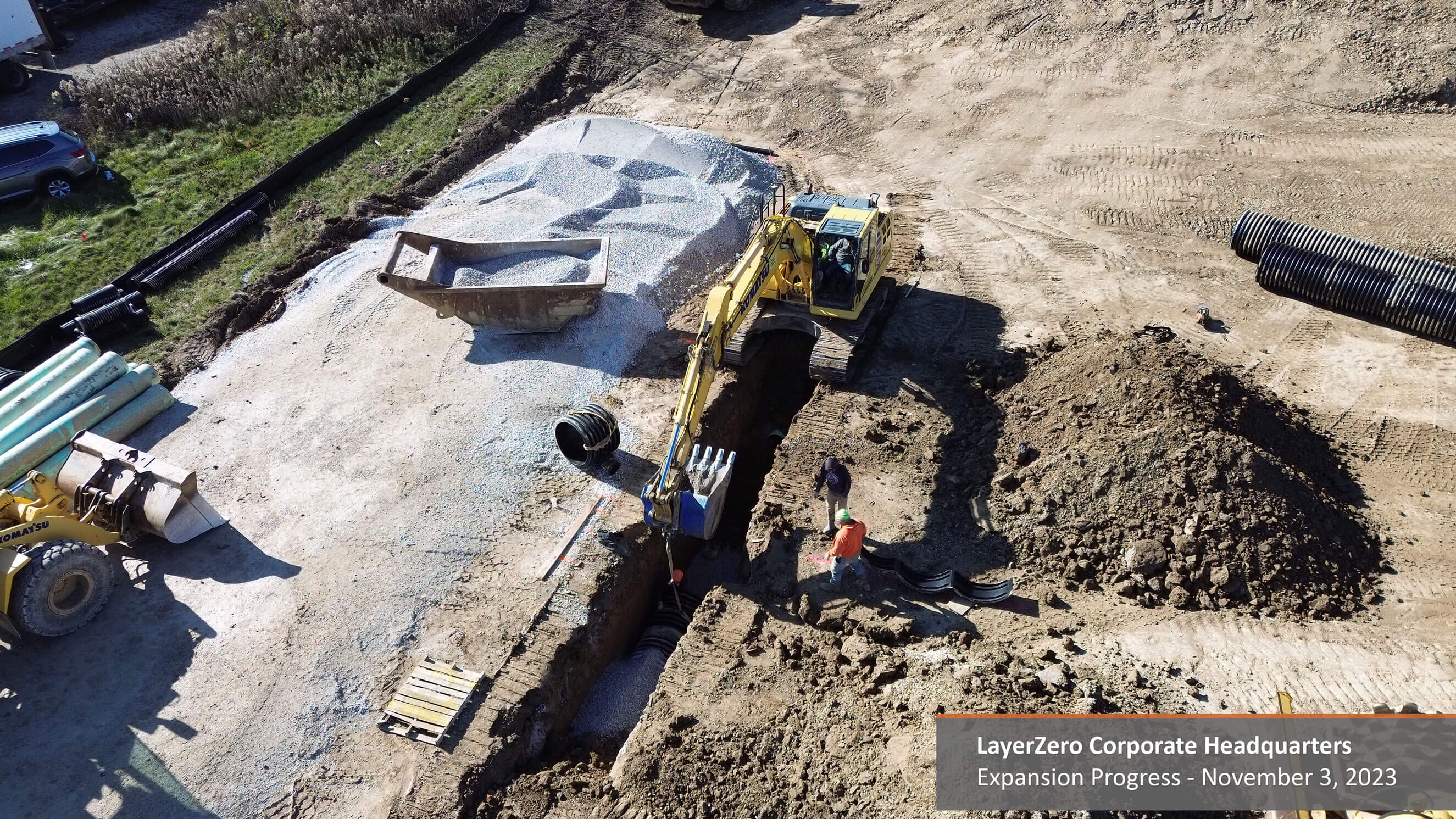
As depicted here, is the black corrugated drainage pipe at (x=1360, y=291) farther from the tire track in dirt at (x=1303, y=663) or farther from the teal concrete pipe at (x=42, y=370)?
the teal concrete pipe at (x=42, y=370)

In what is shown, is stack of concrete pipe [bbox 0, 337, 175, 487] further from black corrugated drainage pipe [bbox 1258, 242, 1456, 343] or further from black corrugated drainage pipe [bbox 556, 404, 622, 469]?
black corrugated drainage pipe [bbox 1258, 242, 1456, 343]

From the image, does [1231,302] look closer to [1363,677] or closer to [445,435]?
[1363,677]

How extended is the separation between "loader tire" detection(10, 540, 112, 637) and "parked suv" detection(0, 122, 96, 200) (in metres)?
11.5

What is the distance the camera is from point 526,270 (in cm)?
1526

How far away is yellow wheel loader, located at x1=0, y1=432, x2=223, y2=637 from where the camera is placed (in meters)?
10.2

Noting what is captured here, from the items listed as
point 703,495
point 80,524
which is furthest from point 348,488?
point 703,495

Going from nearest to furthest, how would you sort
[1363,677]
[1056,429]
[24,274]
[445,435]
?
[1363,677]
[1056,429]
[445,435]
[24,274]

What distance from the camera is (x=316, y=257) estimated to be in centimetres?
1689

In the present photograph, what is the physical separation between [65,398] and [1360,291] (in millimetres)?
19394

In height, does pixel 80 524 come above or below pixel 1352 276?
below

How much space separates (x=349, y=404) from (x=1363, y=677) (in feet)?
42.3

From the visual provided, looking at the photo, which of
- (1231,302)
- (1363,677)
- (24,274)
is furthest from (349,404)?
(1231,302)

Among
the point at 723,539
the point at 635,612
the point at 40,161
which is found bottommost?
the point at 723,539
